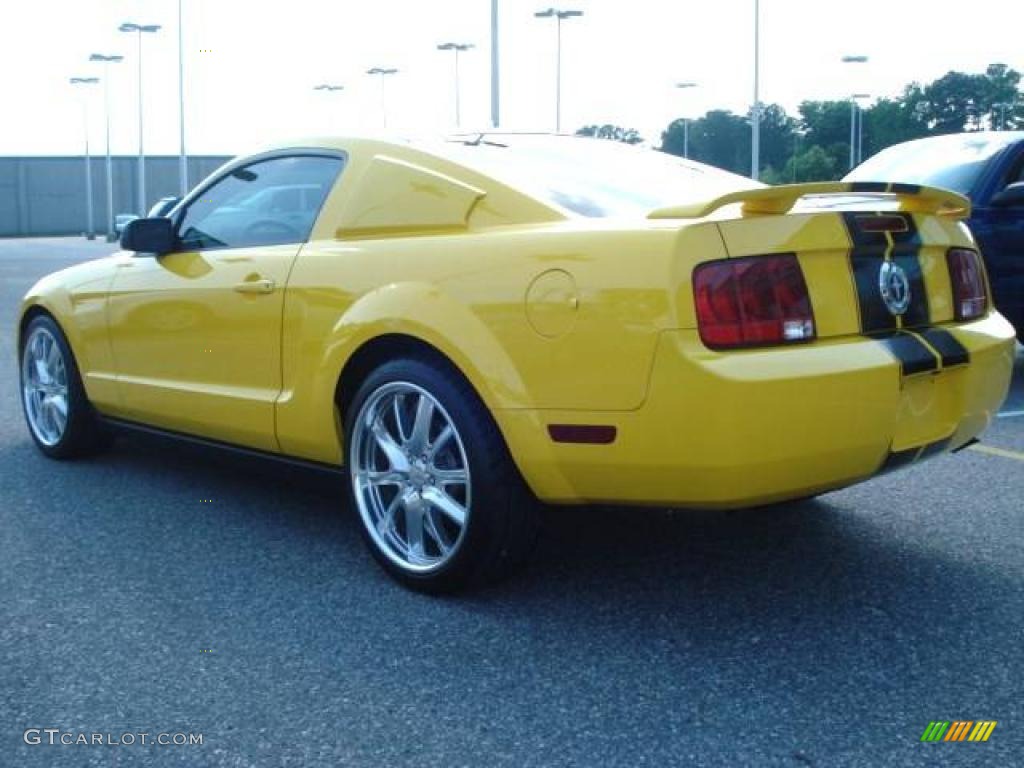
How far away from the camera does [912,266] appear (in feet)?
12.7

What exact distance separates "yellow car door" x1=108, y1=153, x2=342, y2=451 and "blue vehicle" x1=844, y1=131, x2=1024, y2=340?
4.77 m

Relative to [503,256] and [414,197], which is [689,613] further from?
[414,197]

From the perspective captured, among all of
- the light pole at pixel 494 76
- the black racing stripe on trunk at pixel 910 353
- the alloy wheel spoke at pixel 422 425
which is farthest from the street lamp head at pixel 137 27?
the black racing stripe on trunk at pixel 910 353

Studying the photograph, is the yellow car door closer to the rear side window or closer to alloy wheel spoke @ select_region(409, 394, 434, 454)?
the rear side window

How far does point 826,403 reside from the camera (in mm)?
3398

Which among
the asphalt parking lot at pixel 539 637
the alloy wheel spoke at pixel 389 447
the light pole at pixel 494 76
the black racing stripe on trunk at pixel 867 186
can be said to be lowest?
the asphalt parking lot at pixel 539 637

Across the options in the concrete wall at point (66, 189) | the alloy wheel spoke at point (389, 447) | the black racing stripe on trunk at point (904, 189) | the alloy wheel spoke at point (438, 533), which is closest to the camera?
the black racing stripe on trunk at point (904, 189)

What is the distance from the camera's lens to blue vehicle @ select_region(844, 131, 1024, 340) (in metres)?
7.94

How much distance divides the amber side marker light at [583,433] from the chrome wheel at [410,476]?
0.34 m

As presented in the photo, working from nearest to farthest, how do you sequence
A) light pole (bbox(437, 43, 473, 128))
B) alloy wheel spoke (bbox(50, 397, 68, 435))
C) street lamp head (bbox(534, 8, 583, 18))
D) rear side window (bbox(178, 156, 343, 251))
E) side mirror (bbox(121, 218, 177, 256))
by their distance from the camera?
rear side window (bbox(178, 156, 343, 251)), side mirror (bbox(121, 218, 177, 256)), alloy wheel spoke (bbox(50, 397, 68, 435)), street lamp head (bbox(534, 8, 583, 18)), light pole (bbox(437, 43, 473, 128))

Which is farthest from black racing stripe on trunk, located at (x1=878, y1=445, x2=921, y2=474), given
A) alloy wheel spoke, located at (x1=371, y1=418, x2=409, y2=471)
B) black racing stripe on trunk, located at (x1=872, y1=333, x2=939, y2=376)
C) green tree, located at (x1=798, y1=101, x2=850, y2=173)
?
green tree, located at (x1=798, y1=101, x2=850, y2=173)

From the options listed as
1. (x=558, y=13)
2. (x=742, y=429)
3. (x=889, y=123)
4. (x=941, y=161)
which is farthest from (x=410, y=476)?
(x=889, y=123)

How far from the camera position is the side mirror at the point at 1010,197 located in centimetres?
789

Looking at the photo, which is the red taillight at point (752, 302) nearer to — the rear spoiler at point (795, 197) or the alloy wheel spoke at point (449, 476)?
the rear spoiler at point (795, 197)
